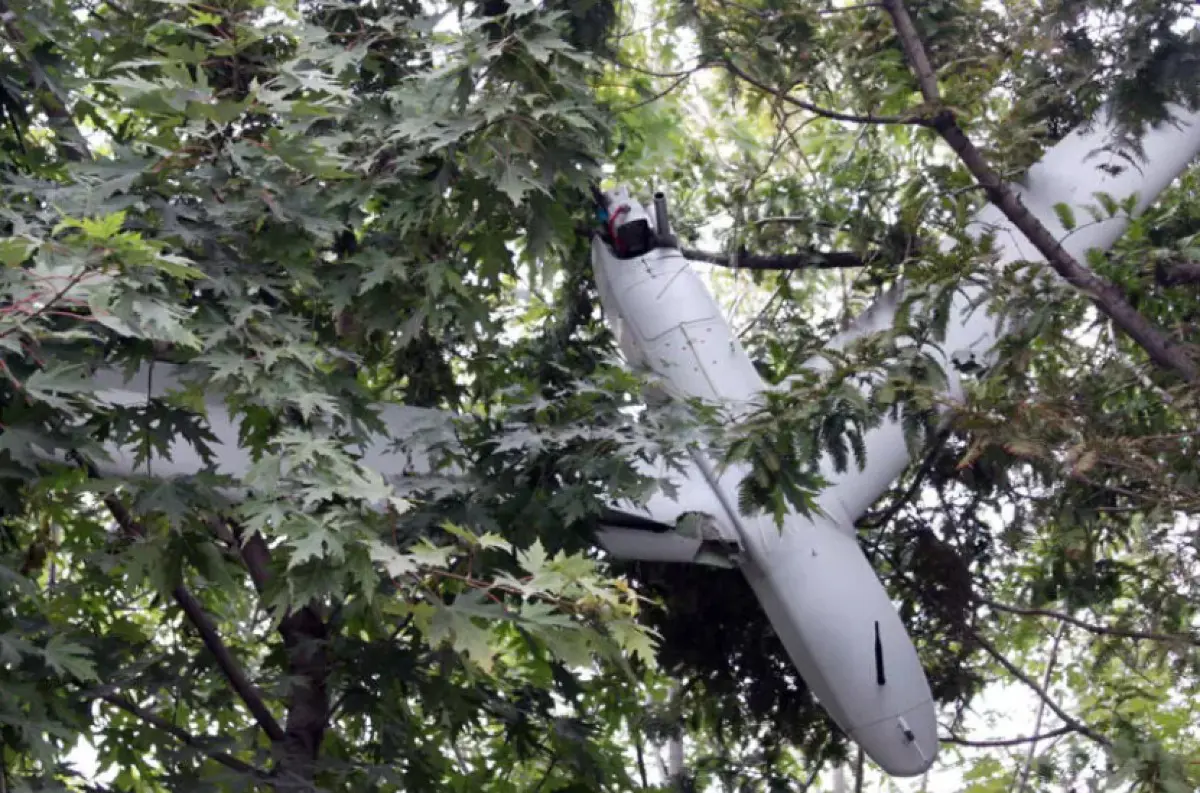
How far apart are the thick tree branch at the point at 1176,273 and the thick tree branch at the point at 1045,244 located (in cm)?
16

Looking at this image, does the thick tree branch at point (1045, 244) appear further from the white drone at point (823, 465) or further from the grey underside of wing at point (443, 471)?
the grey underside of wing at point (443, 471)

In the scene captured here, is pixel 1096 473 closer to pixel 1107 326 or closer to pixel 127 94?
pixel 1107 326

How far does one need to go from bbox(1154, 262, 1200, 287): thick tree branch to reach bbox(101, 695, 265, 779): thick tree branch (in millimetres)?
2547

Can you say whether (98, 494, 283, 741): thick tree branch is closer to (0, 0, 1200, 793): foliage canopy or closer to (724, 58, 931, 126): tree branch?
(0, 0, 1200, 793): foliage canopy

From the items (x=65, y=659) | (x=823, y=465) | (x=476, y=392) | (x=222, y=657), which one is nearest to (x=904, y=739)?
(x=823, y=465)

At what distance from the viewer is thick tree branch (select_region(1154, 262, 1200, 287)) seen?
3646 mm

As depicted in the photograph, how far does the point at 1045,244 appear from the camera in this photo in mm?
Result: 3570

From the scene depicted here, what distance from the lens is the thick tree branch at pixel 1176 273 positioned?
3.65 m

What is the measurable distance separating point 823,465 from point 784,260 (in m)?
0.93

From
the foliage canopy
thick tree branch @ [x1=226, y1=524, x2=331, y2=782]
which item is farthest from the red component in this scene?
thick tree branch @ [x1=226, y1=524, x2=331, y2=782]

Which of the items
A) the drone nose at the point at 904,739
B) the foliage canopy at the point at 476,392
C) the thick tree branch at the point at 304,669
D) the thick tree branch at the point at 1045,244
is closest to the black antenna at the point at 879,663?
the drone nose at the point at 904,739

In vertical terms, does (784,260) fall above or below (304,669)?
above

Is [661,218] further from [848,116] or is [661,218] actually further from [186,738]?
[186,738]

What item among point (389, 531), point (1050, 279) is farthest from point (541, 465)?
point (1050, 279)
